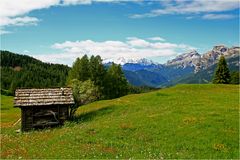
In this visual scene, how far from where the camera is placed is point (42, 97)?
147 ft

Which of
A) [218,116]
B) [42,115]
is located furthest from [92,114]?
[218,116]

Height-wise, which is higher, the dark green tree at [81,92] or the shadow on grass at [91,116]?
the dark green tree at [81,92]

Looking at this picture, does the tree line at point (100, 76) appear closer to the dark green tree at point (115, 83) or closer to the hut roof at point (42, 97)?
the dark green tree at point (115, 83)

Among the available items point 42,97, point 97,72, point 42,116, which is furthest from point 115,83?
point 42,116

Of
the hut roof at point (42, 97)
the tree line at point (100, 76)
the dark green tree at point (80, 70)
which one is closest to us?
the hut roof at point (42, 97)

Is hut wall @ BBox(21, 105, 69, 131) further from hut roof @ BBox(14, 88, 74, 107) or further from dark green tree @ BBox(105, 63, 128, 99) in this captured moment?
dark green tree @ BBox(105, 63, 128, 99)

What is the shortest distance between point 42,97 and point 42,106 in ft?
4.10

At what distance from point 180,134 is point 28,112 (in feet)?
72.8

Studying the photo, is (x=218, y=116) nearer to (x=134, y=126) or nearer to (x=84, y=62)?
(x=134, y=126)

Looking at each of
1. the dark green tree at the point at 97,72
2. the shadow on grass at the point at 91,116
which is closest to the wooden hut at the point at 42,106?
the shadow on grass at the point at 91,116

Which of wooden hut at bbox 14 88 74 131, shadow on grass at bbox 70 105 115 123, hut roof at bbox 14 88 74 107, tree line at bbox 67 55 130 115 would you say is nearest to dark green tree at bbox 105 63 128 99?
tree line at bbox 67 55 130 115

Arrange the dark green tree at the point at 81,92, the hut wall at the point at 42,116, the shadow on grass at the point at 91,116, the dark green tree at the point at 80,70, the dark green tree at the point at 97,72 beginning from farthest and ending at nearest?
the dark green tree at the point at 97,72 < the dark green tree at the point at 80,70 < the dark green tree at the point at 81,92 < the shadow on grass at the point at 91,116 < the hut wall at the point at 42,116

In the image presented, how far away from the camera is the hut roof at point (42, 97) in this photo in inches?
1709

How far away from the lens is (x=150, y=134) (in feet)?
95.2
